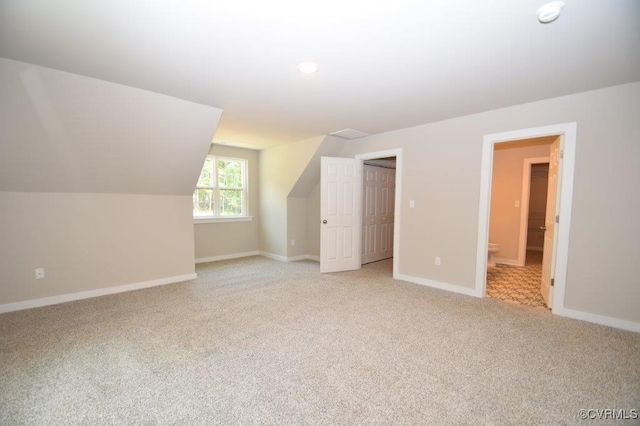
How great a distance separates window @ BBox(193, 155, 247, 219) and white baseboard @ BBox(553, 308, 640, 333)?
555cm

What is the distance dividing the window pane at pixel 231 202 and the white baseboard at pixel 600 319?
5.54 meters

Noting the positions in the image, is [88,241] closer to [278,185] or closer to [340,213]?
[278,185]

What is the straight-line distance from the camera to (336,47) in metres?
2.07

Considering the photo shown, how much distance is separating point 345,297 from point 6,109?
157 inches

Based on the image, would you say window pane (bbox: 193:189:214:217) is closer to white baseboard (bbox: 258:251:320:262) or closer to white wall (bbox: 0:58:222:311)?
white wall (bbox: 0:58:222:311)

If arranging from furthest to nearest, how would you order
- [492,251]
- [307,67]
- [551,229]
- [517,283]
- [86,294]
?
1. [492,251]
2. [517,283]
3. [86,294]
4. [551,229]
5. [307,67]

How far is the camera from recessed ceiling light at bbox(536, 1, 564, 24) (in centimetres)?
161

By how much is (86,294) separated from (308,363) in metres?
3.24

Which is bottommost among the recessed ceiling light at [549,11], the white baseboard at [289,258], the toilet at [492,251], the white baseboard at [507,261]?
the white baseboard at [289,258]

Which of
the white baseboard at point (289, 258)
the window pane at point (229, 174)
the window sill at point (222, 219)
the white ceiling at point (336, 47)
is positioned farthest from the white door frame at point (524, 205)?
the window pane at point (229, 174)

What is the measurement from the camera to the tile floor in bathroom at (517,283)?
356 cm

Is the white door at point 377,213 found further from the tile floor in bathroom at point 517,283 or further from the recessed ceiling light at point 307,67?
the recessed ceiling light at point 307,67

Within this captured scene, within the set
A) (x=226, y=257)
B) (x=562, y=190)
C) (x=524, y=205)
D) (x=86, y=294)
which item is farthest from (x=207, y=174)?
(x=524, y=205)

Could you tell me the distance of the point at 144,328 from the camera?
2.73 meters
